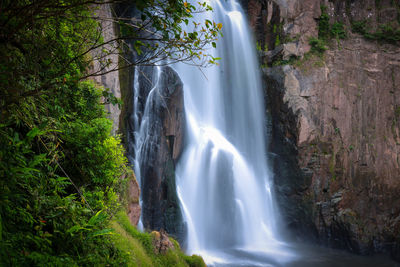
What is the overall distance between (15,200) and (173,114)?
10.3 metres

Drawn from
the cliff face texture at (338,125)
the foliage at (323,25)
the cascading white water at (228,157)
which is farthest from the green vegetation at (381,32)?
the cascading white water at (228,157)

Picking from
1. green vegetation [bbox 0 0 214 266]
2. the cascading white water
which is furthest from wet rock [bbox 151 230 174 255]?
the cascading white water

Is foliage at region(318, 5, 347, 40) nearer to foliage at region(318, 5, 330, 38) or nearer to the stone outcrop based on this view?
foliage at region(318, 5, 330, 38)

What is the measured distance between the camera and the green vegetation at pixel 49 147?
208cm

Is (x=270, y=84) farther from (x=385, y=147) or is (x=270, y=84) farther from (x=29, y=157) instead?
(x=29, y=157)

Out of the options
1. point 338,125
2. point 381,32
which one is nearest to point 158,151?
point 338,125

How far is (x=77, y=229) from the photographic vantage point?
2.33 meters

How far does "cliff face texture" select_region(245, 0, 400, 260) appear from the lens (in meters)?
14.4

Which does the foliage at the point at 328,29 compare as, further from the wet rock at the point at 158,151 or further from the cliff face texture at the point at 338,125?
the wet rock at the point at 158,151

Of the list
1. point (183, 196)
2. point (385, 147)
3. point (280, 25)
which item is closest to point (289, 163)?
point (385, 147)

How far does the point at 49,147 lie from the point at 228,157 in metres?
11.4

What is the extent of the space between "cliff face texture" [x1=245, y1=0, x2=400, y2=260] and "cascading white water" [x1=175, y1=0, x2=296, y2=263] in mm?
1245

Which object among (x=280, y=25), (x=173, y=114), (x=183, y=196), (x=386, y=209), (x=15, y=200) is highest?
(x=280, y=25)

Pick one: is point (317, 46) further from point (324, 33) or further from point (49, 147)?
point (49, 147)
